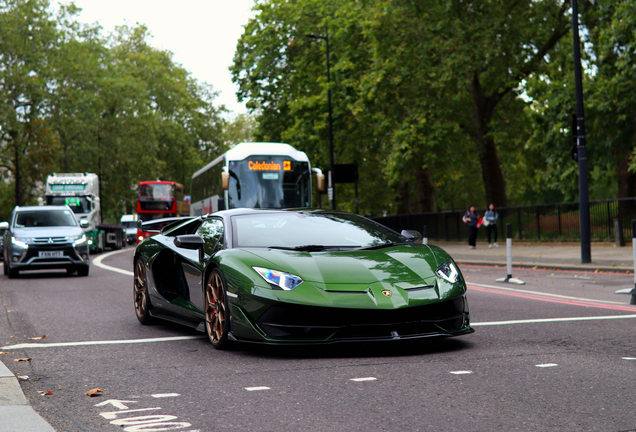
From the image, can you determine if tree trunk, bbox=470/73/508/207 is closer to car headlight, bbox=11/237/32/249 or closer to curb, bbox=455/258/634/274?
curb, bbox=455/258/634/274

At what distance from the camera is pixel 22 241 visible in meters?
18.4

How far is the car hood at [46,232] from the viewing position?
18.5m

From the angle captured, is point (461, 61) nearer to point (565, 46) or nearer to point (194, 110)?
point (565, 46)

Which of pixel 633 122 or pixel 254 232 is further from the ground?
pixel 633 122

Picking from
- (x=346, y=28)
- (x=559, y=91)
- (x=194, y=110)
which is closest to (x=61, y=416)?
(x=559, y=91)

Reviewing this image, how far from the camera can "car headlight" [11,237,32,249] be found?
722 inches

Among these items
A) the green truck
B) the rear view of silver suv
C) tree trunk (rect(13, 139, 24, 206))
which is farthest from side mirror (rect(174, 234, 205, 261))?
tree trunk (rect(13, 139, 24, 206))

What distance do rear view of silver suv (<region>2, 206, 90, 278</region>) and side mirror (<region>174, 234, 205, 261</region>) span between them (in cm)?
1143

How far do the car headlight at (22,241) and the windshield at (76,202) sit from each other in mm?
22312

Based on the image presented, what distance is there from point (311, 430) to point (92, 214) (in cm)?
3868

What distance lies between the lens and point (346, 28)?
34.9 metres

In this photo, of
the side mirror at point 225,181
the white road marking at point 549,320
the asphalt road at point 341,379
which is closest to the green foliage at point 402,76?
the side mirror at point 225,181

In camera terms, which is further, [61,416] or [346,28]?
[346,28]

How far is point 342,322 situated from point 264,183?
19.1 metres
